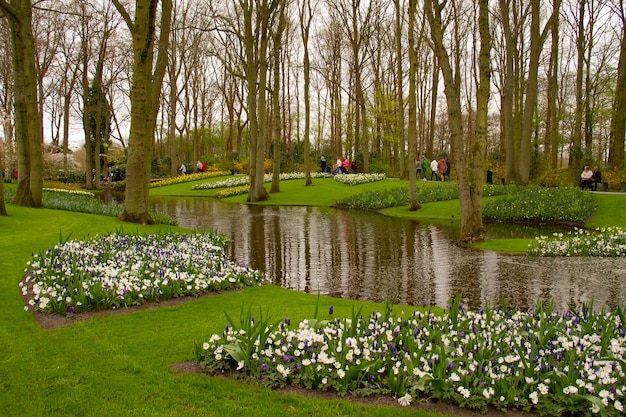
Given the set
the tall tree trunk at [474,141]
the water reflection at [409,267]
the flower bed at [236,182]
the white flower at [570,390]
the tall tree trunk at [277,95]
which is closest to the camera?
the white flower at [570,390]

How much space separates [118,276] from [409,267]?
21.5 feet

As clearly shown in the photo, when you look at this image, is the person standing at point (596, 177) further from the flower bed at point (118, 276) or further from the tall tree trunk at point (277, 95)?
the flower bed at point (118, 276)

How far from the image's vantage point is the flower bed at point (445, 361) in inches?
161

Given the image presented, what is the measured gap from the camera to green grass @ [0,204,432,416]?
13.1 feet

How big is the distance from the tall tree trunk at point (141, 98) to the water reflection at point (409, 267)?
10.7 ft

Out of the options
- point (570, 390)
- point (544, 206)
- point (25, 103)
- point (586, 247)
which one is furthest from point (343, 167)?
point (570, 390)

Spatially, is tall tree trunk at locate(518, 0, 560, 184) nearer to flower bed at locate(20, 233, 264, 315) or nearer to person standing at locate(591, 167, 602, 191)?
person standing at locate(591, 167, 602, 191)

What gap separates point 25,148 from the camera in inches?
664

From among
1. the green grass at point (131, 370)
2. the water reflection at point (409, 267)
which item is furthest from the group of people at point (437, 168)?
the green grass at point (131, 370)

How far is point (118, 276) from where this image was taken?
24.6ft

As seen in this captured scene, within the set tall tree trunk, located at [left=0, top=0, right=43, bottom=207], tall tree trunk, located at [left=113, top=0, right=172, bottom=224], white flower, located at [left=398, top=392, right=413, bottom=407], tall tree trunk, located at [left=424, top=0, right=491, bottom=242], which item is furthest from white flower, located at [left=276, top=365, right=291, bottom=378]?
tall tree trunk, located at [left=0, top=0, right=43, bottom=207]

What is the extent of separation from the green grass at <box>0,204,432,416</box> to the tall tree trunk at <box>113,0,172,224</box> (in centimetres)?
833

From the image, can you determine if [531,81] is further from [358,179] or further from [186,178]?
[186,178]

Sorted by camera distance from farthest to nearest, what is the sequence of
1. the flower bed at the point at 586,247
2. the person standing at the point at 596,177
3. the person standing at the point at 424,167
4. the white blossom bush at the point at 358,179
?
the person standing at the point at 424,167, the white blossom bush at the point at 358,179, the person standing at the point at 596,177, the flower bed at the point at 586,247
